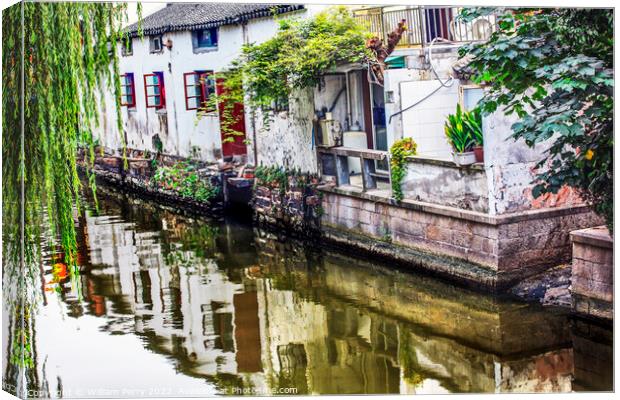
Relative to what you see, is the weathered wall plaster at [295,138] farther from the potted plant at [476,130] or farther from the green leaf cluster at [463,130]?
the potted plant at [476,130]

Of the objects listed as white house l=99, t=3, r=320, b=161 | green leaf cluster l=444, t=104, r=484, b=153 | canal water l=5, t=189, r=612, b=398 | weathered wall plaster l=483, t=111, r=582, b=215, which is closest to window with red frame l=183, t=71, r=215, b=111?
white house l=99, t=3, r=320, b=161

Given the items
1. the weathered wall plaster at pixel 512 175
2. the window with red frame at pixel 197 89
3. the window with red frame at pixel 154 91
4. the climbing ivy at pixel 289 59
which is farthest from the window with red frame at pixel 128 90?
the weathered wall plaster at pixel 512 175

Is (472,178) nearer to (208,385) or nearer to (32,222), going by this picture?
(208,385)

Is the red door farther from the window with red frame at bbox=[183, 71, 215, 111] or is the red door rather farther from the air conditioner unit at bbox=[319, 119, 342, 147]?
the air conditioner unit at bbox=[319, 119, 342, 147]

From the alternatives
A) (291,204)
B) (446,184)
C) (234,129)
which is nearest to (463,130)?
(446,184)

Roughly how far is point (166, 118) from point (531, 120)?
318 centimetres

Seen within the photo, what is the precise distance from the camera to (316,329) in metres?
9.35

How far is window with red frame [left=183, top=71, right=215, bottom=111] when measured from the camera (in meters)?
9.88

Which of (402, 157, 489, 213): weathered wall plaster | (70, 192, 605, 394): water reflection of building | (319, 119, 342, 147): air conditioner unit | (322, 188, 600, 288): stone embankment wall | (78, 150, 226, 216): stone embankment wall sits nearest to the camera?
(70, 192, 605, 394): water reflection of building

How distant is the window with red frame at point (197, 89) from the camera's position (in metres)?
9.88

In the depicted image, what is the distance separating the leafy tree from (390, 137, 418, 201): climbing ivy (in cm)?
305

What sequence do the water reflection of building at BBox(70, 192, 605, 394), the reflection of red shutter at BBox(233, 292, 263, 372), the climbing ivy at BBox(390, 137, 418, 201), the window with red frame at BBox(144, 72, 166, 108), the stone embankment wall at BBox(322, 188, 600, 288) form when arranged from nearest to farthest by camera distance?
the water reflection of building at BBox(70, 192, 605, 394)
the reflection of red shutter at BBox(233, 292, 263, 372)
the window with red frame at BBox(144, 72, 166, 108)
the stone embankment wall at BBox(322, 188, 600, 288)
the climbing ivy at BBox(390, 137, 418, 201)

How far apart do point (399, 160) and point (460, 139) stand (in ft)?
3.71

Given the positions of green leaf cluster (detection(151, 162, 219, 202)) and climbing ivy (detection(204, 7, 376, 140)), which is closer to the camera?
green leaf cluster (detection(151, 162, 219, 202))
